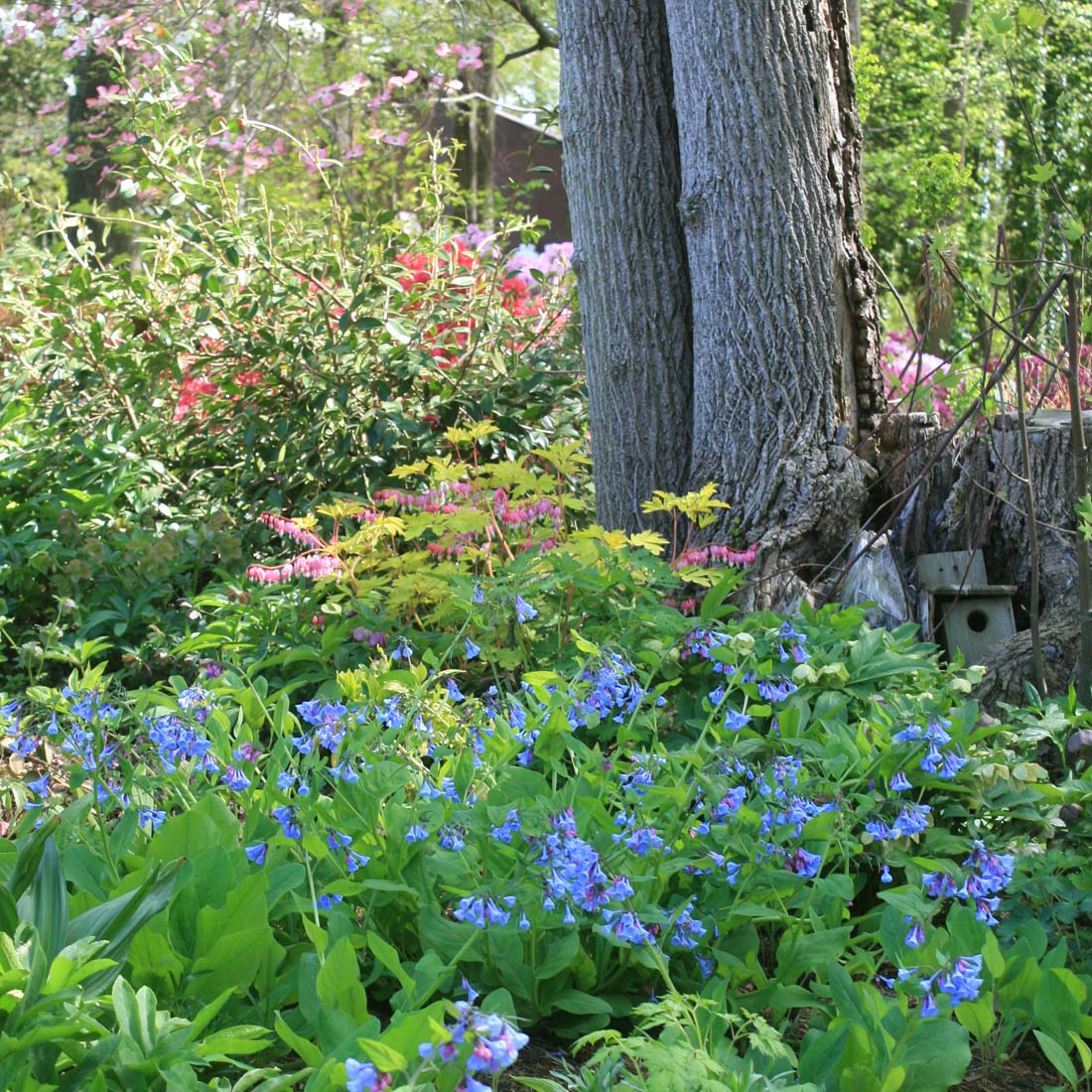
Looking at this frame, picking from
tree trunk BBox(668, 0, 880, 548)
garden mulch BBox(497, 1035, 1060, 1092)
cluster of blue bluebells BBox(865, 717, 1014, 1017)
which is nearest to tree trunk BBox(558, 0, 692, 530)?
tree trunk BBox(668, 0, 880, 548)

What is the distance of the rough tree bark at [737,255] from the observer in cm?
370

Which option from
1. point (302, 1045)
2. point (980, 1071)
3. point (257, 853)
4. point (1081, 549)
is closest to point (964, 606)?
point (1081, 549)

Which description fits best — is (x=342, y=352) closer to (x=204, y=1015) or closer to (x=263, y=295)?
(x=263, y=295)

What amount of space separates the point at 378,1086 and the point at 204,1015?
48 cm

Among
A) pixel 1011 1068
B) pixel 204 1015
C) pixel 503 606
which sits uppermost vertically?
pixel 503 606

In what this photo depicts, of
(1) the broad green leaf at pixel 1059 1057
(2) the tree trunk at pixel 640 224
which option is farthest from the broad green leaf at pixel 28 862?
(2) the tree trunk at pixel 640 224

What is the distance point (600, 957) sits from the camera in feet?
6.31

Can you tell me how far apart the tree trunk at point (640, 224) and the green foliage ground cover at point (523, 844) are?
14.0 inches

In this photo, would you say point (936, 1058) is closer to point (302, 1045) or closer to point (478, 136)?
point (302, 1045)

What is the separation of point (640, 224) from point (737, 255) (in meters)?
0.43

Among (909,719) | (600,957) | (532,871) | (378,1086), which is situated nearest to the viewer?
(378,1086)

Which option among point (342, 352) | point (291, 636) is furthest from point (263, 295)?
point (291, 636)

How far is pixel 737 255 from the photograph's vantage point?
3.74 meters

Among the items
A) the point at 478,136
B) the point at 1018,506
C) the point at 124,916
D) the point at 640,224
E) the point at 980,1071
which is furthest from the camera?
the point at 478,136
